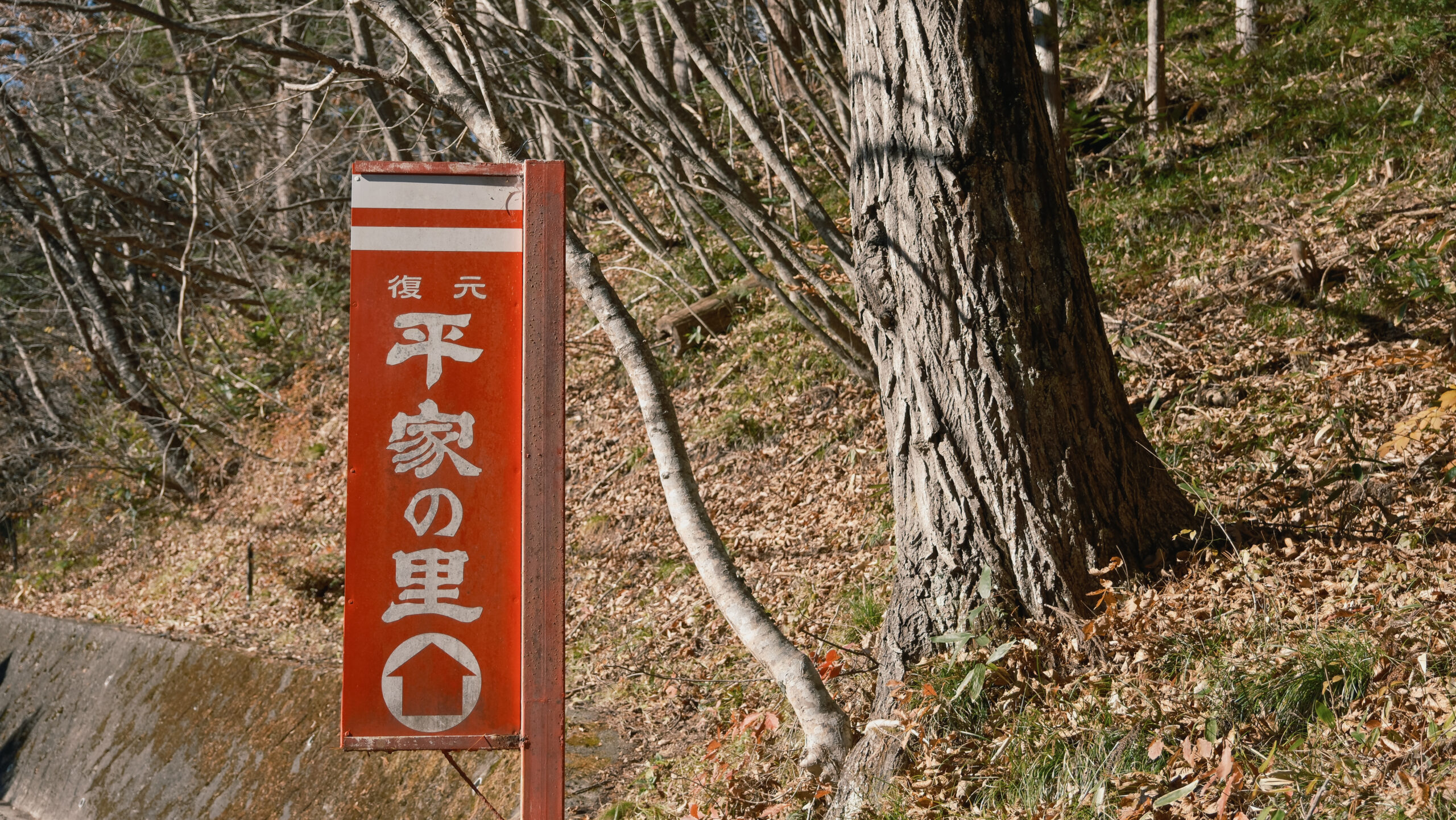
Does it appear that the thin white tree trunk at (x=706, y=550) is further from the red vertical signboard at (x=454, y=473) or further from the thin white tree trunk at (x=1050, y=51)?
the thin white tree trunk at (x=1050, y=51)

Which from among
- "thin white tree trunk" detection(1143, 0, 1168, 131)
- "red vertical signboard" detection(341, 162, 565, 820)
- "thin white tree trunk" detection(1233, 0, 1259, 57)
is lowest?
"red vertical signboard" detection(341, 162, 565, 820)

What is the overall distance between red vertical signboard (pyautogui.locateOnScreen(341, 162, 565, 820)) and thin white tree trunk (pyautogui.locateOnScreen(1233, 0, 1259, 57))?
893 cm

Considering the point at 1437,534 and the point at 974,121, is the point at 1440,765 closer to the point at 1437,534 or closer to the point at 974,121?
the point at 1437,534

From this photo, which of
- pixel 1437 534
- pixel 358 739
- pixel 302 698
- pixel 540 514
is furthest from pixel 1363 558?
pixel 302 698

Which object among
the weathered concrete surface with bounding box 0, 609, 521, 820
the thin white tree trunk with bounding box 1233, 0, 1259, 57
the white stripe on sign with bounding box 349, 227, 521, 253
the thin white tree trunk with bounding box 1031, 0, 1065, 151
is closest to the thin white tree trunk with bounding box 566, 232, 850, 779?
the white stripe on sign with bounding box 349, 227, 521, 253

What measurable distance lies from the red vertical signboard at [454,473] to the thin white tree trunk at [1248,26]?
8933mm

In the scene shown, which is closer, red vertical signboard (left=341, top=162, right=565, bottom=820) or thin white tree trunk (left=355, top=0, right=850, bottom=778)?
red vertical signboard (left=341, top=162, right=565, bottom=820)

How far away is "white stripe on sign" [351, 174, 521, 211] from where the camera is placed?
2920mm

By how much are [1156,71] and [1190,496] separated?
5.55 metres

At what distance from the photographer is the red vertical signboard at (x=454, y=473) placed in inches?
112

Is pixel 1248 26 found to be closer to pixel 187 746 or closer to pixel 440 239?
pixel 440 239

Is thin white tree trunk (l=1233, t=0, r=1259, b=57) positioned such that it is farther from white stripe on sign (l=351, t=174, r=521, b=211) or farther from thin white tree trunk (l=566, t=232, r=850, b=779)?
white stripe on sign (l=351, t=174, r=521, b=211)

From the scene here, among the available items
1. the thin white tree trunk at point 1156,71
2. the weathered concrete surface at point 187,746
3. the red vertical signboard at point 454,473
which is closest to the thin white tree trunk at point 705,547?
the red vertical signboard at point 454,473

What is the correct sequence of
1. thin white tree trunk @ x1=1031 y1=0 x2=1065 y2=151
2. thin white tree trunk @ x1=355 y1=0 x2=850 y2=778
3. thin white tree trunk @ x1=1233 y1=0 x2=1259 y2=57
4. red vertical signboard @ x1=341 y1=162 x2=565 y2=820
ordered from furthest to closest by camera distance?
thin white tree trunk @ x1=1233 y1=0 x2=1259 y2=57
thin white tree trunk @ x1=1031 y1=0 x2=1065 y2=151
thin white tree trunk @ x1=355 y1=0 x2=850 y2=778
red vertical signboard @ x1=341 y1=162 x2=565 y2=820
